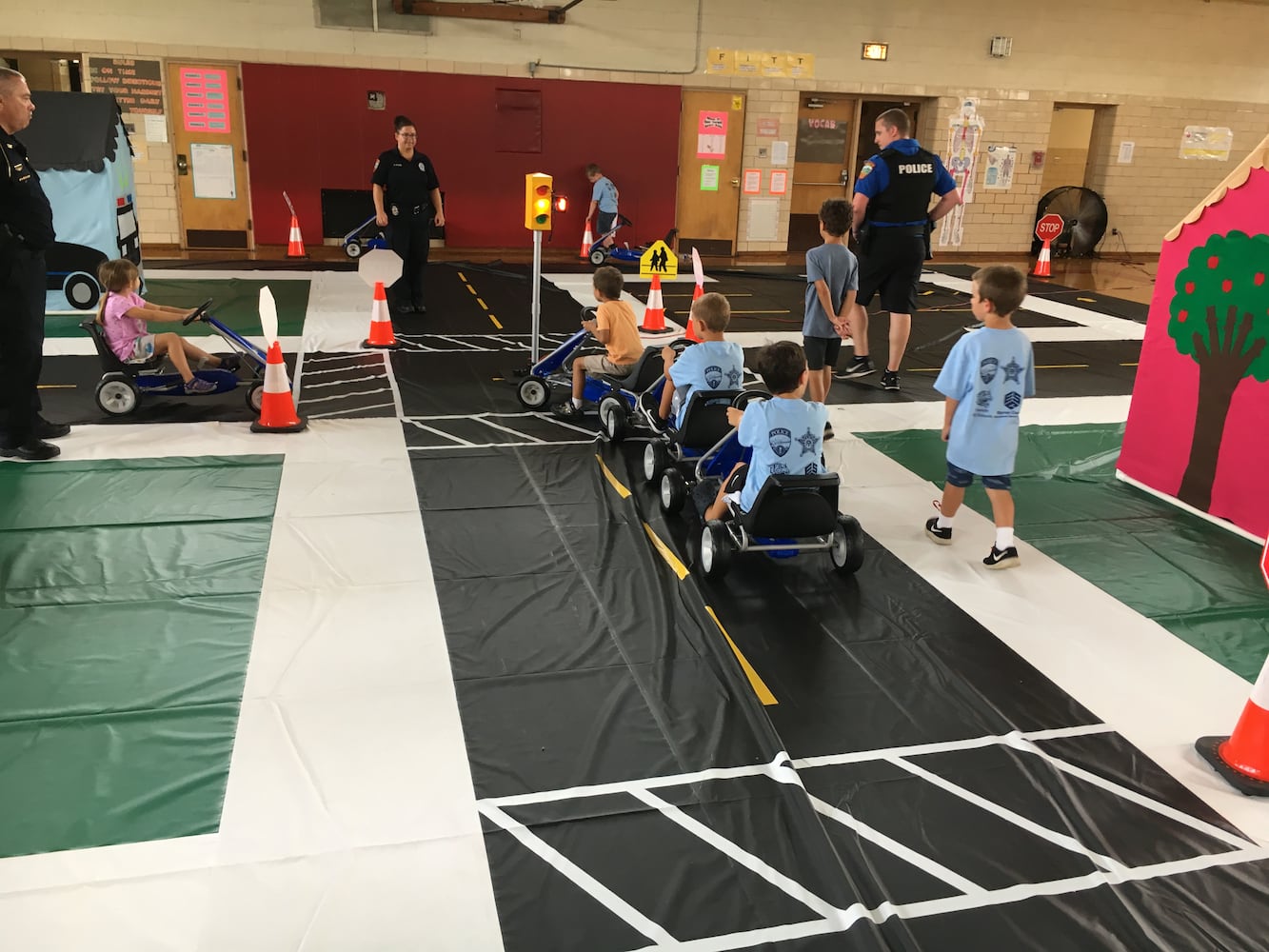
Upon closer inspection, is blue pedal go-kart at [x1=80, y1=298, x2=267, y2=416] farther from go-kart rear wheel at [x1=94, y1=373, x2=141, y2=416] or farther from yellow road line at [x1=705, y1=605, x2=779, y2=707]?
yellow road line at [x1=705, y1=605, x2=779, y2=707]

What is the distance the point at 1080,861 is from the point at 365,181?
1454 cm

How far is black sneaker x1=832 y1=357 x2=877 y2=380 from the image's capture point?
818 centimetres

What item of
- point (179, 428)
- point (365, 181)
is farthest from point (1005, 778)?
point (365, 181)

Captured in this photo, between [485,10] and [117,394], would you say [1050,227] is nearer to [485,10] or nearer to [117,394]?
[485,10]

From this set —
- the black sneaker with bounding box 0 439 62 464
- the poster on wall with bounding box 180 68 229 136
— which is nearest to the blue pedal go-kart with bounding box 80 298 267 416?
the black sneaker with bounding box 0 439 62 464

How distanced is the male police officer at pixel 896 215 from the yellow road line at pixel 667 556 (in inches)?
124

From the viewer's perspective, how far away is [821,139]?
17.2m

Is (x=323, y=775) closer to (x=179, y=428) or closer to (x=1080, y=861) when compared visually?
(x=1080, y=861)

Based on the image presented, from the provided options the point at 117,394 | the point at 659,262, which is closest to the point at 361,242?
the point at 659,262

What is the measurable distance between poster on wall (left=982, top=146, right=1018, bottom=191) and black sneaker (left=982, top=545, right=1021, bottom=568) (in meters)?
14.7

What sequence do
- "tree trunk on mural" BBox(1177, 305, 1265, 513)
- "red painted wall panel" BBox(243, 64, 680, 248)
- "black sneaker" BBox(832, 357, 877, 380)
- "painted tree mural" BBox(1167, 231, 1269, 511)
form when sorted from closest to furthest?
"painted tree mural" BBox(1167, 231, 1269, 511)
"tree trunk on mural" BBox(1177, 305, 1265, 513)
"black sneaker" BBox(832, 357, 877, 380)
"red painted wall panel" BBox(243, 64, 680, 248)

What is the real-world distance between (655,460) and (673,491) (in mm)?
366

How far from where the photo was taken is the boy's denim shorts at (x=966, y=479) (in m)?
4.65

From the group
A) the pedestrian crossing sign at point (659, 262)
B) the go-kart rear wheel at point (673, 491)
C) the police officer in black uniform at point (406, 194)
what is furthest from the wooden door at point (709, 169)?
the go-kart rear wheel at point (673, 491)
